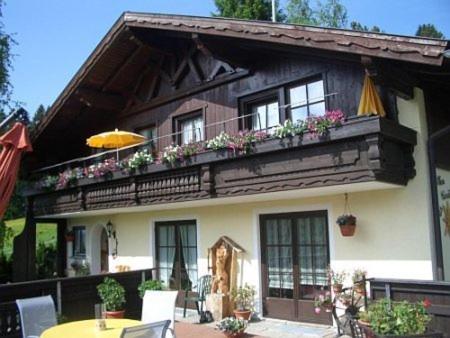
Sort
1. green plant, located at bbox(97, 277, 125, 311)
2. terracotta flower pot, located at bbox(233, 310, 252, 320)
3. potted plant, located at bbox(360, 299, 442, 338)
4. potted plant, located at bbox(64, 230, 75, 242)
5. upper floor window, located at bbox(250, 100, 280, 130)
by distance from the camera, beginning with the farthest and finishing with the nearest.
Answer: potted plant, located at bbox(64, 230, 75, 242)
upper floor window, located at bbox(250, 100, 280, 130)
terracotta flower pot, located at bbox(233, 310, 252, 320)
green plant, located at bbox(97, 277, 125, 311)
potted plant, located at bbox(360, 299, 442, 338)

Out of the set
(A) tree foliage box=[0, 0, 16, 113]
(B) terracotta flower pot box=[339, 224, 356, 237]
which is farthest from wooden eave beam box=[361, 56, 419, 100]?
(A) tree foliage box=[0, 0, 16, 113]

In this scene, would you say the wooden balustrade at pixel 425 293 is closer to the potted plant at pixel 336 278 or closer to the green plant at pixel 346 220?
the potted plant at pixel 336 278

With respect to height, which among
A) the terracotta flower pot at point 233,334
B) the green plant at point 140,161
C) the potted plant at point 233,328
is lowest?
the terracotta flower pot at point 233,334

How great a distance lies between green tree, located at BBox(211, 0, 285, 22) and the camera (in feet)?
77.3

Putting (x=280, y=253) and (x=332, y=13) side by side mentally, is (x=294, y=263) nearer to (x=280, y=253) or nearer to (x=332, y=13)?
(x=280, y=253)

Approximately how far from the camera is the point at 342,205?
9.34 meters

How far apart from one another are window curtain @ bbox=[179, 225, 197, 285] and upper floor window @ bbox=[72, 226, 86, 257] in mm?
5252

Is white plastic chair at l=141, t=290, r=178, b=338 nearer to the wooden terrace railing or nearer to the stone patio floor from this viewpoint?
the stone patio floor

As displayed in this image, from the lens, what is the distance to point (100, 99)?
14.0 metres

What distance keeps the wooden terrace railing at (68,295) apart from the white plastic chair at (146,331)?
433 cm

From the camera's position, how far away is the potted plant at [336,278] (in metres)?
8.86

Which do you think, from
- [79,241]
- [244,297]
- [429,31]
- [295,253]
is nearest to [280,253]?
[295,253]

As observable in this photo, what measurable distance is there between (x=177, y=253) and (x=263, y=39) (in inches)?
237

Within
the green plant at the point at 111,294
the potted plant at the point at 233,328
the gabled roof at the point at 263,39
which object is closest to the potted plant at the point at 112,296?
the green plant at the point at 111,294
